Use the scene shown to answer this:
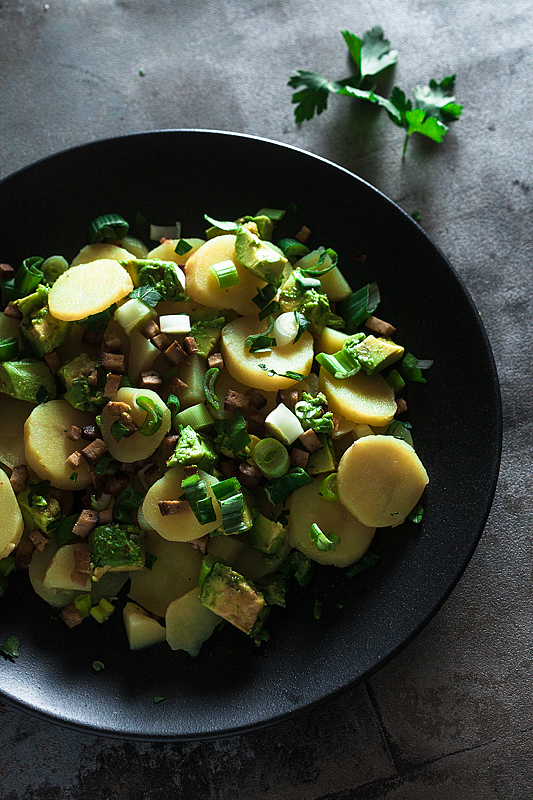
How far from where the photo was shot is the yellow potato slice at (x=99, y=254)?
254cm

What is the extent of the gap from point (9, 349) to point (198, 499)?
94cm

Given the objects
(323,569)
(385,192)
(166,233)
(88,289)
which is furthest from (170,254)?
(323,569)

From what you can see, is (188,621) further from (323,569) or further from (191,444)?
(191,444)

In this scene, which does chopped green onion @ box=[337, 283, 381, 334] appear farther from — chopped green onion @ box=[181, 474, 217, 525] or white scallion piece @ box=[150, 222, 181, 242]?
chopped green onion @ box=[181, 474, 217, 525]

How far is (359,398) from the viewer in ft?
7.77

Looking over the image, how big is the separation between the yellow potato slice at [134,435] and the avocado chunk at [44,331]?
0.33m

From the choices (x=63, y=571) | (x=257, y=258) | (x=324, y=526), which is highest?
(x=257, y=258)

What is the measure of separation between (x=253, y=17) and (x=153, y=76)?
641mm

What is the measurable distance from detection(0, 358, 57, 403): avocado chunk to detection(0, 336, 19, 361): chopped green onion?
3 cm

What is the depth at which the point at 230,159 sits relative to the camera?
8.85 feet

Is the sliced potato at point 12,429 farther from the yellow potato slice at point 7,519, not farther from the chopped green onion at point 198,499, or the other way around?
the chopped green onion at point 198,499

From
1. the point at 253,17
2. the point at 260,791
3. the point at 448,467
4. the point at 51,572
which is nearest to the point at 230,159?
the point at 253,17

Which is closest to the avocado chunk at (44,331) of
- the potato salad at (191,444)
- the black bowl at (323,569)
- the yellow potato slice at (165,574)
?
the potato salad at (191,444)

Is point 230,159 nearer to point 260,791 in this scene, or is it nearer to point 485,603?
point 485,603
